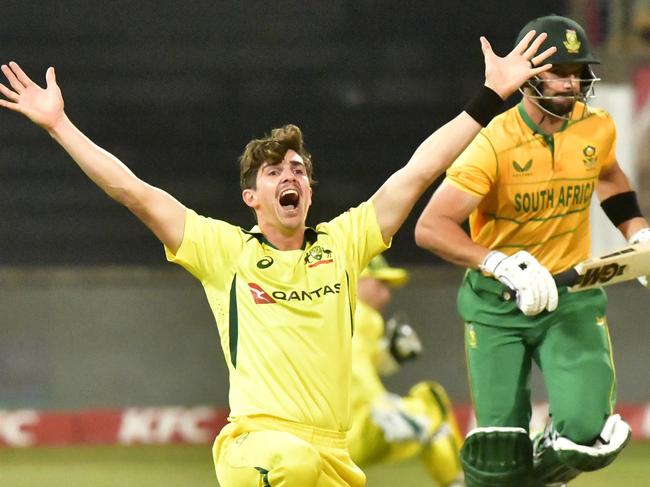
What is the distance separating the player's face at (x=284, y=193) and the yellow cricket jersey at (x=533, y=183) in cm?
103

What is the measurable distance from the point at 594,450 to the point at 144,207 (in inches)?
78.5

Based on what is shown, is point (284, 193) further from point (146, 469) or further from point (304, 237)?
point (146, 469)

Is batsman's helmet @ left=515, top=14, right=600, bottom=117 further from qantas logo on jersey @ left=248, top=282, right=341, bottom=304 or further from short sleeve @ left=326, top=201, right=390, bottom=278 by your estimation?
qantas logo on jersey @ left=248, top=282, right=341, bottom=304

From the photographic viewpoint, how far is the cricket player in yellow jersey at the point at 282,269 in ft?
14.2

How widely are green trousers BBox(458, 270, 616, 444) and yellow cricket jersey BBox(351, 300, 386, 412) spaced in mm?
1607

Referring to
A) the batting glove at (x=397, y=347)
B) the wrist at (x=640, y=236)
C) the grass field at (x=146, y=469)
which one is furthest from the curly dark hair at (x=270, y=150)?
the grass field at (x=146, y=469)

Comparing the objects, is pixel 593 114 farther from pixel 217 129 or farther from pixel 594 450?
pixel 217 129

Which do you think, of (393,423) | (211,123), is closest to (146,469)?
(393,423)

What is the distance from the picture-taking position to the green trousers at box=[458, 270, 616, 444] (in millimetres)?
5340

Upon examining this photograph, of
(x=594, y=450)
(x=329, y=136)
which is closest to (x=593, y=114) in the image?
(x=594, y=450)

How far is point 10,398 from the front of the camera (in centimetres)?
971

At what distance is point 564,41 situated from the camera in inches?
213

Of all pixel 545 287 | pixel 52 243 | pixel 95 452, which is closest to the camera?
pixel 545 287

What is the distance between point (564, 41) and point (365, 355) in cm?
249
